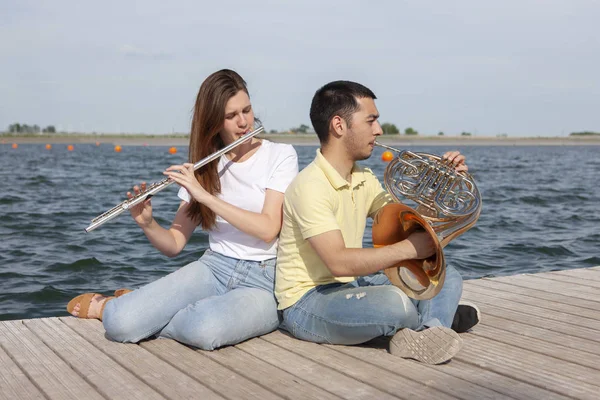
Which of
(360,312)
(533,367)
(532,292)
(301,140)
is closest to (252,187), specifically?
(360,312)

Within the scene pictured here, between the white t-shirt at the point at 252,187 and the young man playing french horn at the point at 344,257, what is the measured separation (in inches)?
7.3

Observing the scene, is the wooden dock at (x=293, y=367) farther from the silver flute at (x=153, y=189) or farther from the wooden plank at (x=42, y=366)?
the silver flute at (x=153, y=189)

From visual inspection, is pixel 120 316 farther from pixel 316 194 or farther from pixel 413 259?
pixel 413 259

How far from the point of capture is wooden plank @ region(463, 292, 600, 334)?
157 inches

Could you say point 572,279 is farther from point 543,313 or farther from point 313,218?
point 313,218

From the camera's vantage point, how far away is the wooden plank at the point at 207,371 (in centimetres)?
298

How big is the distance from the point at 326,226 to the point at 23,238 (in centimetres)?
732

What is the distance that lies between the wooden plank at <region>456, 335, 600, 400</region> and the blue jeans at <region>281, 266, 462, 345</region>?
206mm

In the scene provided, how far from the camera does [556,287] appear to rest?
196 inches

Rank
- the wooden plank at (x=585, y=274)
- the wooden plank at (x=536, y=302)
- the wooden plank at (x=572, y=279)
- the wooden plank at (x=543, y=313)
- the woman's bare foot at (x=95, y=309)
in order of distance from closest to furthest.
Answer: the wooden plank at (x=543, y=313), the woman's bare foot at (x=95, y=309), the wooden plank at (x=536, y=302), the wooden plank at (x=572, y=279), the wooden plank at (x=585, y=274)

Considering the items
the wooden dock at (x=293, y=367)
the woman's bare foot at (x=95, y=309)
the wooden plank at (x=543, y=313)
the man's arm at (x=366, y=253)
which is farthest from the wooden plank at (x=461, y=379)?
the woman's bare foot at (x=95, y=309)

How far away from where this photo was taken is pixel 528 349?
3.56 meters

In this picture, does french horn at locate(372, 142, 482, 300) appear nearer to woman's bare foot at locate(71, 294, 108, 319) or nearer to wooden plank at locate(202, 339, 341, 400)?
wooden plank at locate(202, 339, 341, 400)

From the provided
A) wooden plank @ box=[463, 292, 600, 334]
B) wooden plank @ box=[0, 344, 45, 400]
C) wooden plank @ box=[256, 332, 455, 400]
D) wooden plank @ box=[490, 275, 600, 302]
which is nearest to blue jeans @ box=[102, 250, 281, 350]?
wooden plank @ box=[256, 332, 455, 400]
